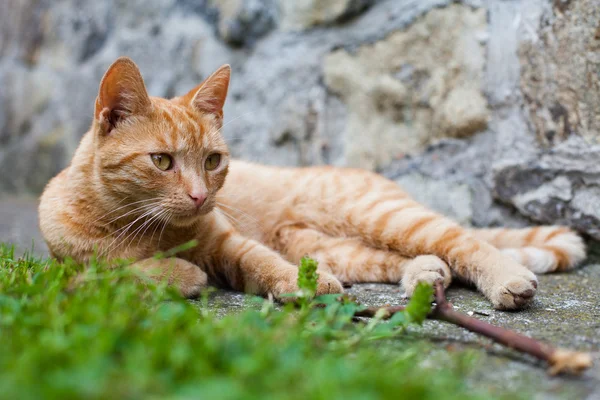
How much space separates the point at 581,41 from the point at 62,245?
2.52 meters

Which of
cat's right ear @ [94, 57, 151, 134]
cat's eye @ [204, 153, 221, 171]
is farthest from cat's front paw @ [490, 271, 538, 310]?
cat's right ear @ [94, 57, 151, 134]

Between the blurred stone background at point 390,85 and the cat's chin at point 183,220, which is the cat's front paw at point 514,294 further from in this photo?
the cat's chin at point 183,220

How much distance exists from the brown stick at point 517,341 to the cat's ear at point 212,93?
52.0 inches

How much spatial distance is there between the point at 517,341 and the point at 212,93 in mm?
1749

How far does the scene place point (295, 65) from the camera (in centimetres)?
370

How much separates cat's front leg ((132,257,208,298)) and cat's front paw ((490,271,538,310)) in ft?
3.85

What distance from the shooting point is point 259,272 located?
7.52ft

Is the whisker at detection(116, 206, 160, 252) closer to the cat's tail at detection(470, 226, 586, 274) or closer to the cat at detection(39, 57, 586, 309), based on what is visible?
the cat at detection(39, 57, 586, 309)

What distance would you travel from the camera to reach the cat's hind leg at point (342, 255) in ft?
8.92

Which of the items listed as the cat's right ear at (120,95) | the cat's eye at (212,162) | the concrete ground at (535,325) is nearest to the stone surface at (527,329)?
the concrete ground at (535,325)

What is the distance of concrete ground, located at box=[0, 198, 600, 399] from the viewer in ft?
4.21

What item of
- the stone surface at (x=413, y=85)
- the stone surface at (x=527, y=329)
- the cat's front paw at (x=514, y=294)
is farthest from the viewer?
the stone surface at (x=413, y=85)

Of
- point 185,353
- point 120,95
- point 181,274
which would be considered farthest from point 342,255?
point 185,353

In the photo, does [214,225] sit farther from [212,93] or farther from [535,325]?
[535,325]
